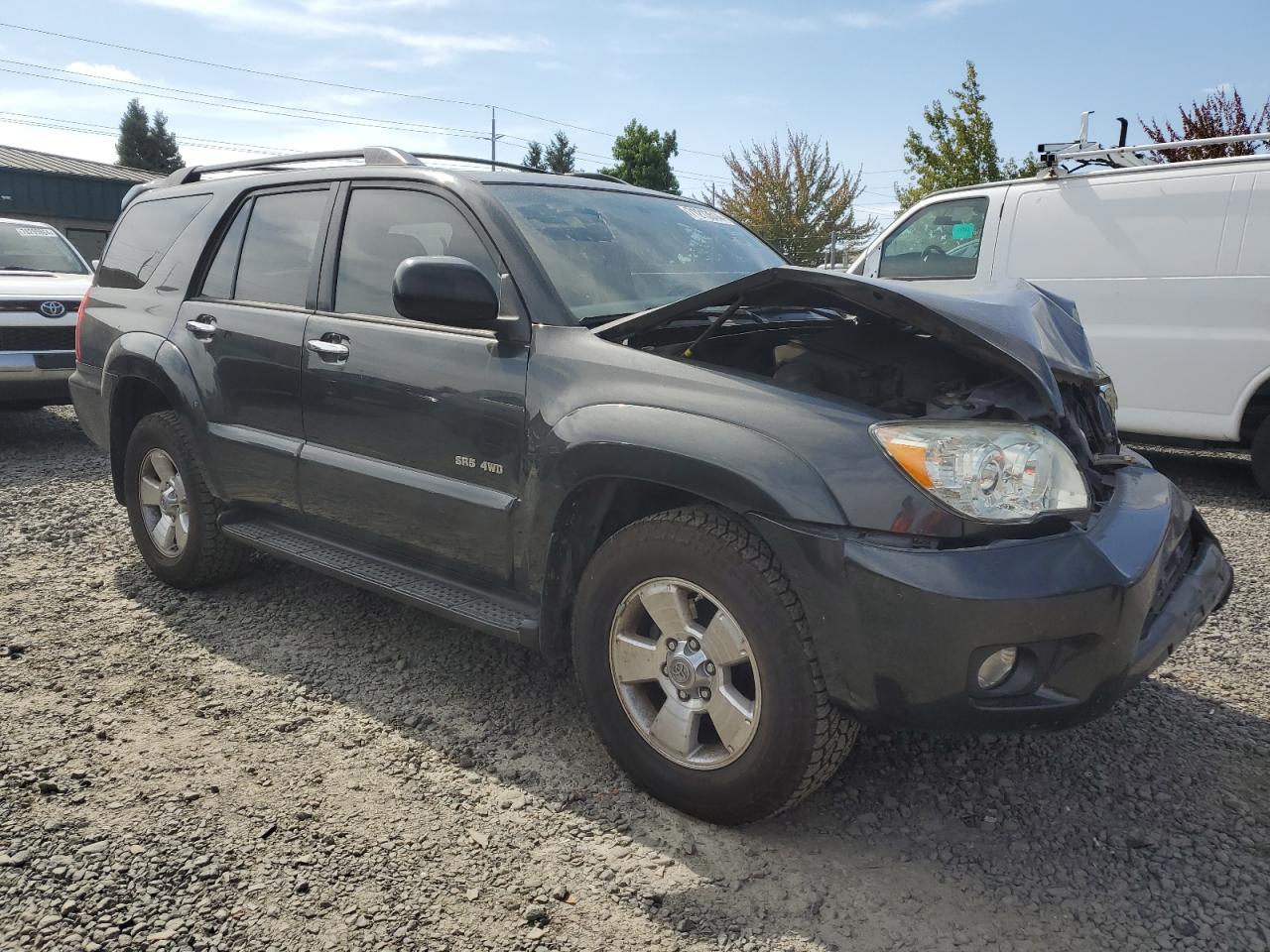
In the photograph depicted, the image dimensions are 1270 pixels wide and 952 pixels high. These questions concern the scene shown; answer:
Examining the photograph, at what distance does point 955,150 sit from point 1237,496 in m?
13.1

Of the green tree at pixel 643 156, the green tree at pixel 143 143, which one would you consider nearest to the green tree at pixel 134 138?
the green tree at pixel 143 143

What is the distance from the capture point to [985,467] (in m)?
2.26

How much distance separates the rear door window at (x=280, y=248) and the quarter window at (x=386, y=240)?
19 centimetres

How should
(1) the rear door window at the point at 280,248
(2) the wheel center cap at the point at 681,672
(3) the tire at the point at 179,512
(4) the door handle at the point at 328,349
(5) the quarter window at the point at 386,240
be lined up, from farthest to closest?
(3) the tire at the point at 179,512 → (1) the rear door window at the point at 280,248 → (4) the door handle at the point at 328,349 → (5) the quarter window at the point at 386,240 → (2) the wheel center cap at the point at 681,672

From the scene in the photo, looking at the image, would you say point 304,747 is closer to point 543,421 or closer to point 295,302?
point 543,421

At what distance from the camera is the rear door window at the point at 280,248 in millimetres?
3691

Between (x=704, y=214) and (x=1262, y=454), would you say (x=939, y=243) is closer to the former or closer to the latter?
(x=1262, y=454)

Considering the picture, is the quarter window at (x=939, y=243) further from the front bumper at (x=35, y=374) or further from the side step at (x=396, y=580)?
the front bumper at (x=35, y=374)

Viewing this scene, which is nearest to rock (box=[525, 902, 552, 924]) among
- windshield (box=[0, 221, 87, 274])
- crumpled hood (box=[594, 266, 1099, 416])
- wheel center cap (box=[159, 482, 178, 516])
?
crumpled hood (box=[594, 266, 1099, 416])

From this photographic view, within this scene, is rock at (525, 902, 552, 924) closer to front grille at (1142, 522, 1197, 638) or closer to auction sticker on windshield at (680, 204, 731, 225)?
front grille at (1142, 522, 1197, 638)

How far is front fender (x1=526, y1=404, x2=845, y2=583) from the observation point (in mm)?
2277

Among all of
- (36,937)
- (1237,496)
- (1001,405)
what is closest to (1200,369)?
(1237,496)

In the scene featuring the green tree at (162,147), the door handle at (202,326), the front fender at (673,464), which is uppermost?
the green tree at (162,147)

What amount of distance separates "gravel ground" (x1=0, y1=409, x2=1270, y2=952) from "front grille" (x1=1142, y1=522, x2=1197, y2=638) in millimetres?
591
